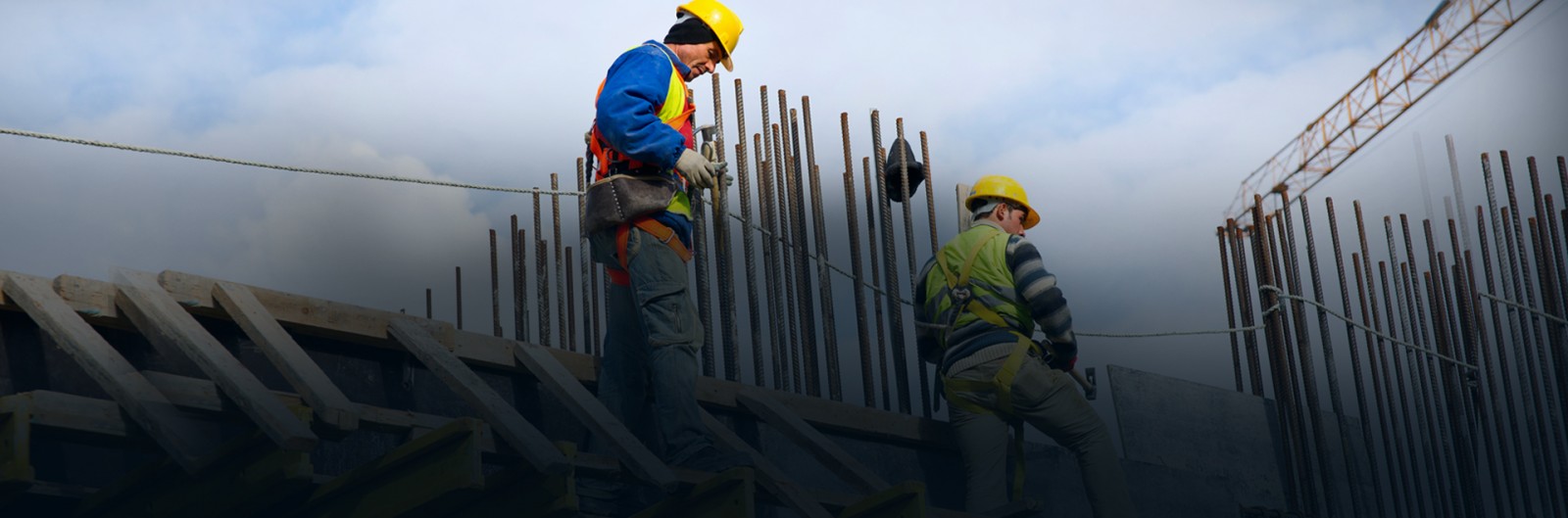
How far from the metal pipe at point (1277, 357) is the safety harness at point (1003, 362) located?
304 centimetres

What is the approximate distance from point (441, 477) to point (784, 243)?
3.70 meters

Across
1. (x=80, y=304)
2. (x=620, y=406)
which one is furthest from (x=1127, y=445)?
(x=80, y=304)

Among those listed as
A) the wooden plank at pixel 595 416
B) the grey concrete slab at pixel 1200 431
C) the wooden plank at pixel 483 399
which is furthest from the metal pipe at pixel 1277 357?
the wooden plank at pixel 483 399

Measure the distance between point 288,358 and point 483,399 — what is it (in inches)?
26.6

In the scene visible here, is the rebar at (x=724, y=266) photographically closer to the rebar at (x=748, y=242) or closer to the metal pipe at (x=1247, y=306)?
the rebar at (x=748, y=242)

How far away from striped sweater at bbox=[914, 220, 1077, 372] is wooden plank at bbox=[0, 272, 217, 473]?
11.8 feet

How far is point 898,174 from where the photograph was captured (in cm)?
940

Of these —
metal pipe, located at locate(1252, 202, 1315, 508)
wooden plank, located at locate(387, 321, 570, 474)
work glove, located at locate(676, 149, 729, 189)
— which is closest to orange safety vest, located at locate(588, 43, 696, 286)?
work glove, located at locate(676, 149, 729, 189)

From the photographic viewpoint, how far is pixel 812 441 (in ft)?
23.6

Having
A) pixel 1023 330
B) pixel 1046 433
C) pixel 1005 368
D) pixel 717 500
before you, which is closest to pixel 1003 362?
pixel 1005 368

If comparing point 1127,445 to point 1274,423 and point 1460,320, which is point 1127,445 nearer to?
point 1274,423

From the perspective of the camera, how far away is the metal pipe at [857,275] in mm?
8789

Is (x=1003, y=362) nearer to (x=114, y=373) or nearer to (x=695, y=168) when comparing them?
(x=695, y=168)

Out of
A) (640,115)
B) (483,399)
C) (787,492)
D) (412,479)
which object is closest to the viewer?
(412,479)
